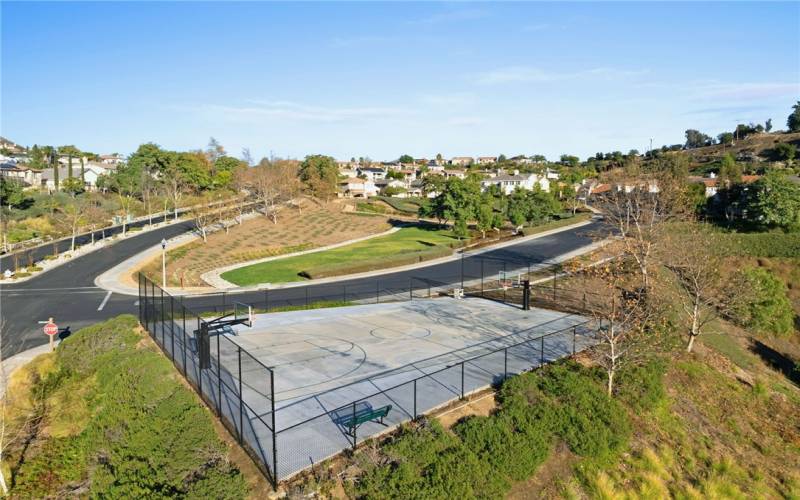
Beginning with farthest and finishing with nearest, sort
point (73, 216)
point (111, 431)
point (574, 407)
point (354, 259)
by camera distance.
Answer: point (73, 216) → point (354, 259) → point (574, 407) → point (111, 431)

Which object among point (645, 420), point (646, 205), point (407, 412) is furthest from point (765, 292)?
point (407, 412)

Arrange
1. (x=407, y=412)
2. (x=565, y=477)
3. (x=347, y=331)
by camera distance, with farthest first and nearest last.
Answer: (x=347, y=331) → (x=407, y=412) → (x=565, y=477)

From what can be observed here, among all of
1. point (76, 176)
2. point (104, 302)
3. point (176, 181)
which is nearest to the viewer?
point (104, 302)

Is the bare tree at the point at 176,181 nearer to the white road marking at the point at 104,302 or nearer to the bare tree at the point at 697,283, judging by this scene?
the white road marking at the point at 104,302

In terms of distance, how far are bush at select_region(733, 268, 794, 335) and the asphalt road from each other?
14.8 meters

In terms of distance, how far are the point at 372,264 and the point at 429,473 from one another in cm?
3821

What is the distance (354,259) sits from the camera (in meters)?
57.2

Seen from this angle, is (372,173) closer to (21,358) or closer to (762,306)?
(762,306)

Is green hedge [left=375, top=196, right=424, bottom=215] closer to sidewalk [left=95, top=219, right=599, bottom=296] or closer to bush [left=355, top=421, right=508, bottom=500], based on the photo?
sidewalk [left=95, top=219, right=599, bottom=296]

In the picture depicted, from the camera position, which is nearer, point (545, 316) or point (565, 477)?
point (565, 477)

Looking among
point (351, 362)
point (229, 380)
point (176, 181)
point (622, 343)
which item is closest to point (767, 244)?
point (622, 343)

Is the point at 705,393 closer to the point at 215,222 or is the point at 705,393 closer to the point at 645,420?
the point at 645,420

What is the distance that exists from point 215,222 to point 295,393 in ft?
216

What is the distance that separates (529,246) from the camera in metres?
62.8
